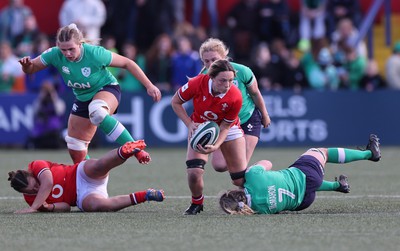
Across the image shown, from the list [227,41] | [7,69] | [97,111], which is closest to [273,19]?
[227,41]

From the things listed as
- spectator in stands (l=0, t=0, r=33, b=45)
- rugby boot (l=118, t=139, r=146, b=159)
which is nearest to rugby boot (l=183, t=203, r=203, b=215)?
rugby boot (l=118, t=139, r=146, b=159)

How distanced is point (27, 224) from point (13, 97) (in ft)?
33.2

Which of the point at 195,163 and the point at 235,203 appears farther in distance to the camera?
the point at 195,163

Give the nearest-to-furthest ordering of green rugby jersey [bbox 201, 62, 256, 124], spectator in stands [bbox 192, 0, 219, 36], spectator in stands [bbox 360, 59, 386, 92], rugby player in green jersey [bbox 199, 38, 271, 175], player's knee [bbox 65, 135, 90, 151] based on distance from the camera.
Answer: rugby player in green jersey [bbox 199, 38, 271, 175] → green rugby jersey [bbox 201, 62, 256, 124] → player's knee [bbox 65, 135, 90, 151] → spectator in stands [bbox 360, 59, 386, 92] → spectator in stands [bbox 192, 0, 219, 36]

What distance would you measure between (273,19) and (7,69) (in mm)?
5025

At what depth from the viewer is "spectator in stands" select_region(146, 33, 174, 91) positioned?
728 inches

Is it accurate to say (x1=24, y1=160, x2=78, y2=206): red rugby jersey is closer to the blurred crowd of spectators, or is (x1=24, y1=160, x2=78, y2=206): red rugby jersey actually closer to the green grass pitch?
the green grass pitch

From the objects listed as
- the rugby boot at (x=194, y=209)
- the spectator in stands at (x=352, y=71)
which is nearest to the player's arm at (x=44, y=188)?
the rugby boot at (x=194, y=209)

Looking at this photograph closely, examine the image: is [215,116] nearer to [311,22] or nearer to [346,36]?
[346,36]

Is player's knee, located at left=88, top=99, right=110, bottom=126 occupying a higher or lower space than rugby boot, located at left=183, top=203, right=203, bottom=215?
higher

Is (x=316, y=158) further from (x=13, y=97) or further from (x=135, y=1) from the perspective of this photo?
(x=135, y=1)

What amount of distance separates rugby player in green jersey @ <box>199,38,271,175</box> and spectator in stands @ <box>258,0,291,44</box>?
9.83 metres

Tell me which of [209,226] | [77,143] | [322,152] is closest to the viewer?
[209,226]

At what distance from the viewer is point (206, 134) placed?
8461 millimetres
